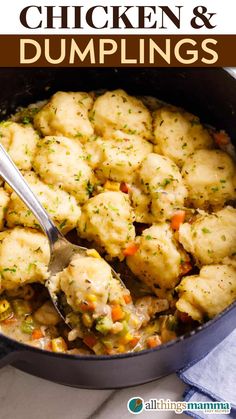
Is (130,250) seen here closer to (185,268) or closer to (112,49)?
(185,268)

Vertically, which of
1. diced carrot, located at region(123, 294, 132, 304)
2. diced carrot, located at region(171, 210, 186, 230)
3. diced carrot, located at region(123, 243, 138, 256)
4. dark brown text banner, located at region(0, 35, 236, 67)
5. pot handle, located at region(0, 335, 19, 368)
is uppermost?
dark brown text banner, located at region(0, 35, 236, 67)

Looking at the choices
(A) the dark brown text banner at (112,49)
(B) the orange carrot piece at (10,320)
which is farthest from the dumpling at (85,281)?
(A) the dark brown text banner at (112,49)

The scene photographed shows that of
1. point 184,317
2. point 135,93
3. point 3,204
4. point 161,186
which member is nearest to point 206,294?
point 184,317

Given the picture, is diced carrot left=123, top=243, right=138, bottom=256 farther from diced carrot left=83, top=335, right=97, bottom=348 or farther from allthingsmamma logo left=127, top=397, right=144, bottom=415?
allthingsmamma logo left=127, top=397, right=144, bottom=415

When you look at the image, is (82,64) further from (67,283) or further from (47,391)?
A: (47,391)

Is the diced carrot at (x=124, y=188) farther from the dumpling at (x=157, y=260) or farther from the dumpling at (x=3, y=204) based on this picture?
the dumpling at (x=3, y=204)

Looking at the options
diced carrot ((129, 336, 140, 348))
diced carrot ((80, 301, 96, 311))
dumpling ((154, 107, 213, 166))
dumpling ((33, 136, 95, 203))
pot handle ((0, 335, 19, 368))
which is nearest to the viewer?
pot handle ((0, 335, 19, 368))

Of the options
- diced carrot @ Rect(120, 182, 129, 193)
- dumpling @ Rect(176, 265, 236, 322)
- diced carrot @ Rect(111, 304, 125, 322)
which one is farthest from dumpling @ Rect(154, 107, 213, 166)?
diced carrot @ Rect(111, 304, 125, 322)
